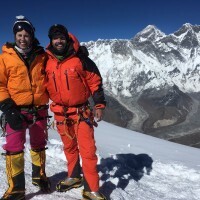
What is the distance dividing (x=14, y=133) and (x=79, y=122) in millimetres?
1214

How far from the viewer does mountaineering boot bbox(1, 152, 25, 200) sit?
5.93m

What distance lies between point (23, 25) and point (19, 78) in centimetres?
93

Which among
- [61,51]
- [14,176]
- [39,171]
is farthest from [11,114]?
[39,171]

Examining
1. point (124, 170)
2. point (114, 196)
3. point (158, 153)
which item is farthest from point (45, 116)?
point (158, 153)

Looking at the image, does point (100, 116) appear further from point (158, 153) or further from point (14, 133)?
point (158, 153)

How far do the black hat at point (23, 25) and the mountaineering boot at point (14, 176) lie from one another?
7.03 ft

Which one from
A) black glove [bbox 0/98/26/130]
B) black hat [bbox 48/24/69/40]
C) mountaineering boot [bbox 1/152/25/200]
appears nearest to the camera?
black glove [bbox 0/98/26/130]

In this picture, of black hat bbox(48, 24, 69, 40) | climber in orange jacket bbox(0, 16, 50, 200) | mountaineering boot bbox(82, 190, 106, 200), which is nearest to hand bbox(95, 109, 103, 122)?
climber in orange jacket bbox(0, 16, 50, 200)

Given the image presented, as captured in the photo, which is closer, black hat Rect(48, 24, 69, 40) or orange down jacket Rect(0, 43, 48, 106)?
orange down jacket Rect(0, 43, 48, 106)

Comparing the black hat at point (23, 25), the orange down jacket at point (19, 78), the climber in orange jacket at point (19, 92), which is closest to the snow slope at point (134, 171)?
the climber in orange jacket at point (19, 92)

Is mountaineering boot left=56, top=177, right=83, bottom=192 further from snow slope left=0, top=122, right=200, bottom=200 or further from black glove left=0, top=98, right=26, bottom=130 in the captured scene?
black glove left=0, top=98, right=26, bottom=130

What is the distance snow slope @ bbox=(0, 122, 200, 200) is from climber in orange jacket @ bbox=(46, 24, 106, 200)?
0.85 meters

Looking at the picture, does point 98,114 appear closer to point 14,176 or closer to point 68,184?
point 68,184

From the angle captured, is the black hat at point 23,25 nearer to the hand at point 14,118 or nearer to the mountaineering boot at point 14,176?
the hand at point 14,118
